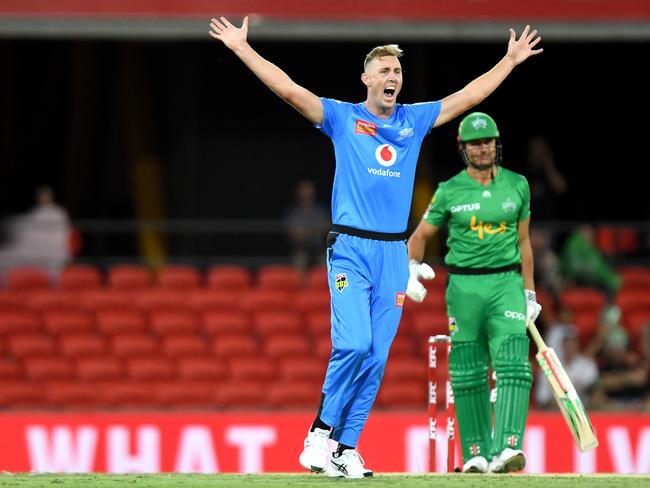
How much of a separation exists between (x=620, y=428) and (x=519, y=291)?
424cm

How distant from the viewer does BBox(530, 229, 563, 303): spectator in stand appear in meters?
14.8

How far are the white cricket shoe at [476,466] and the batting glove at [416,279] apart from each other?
96 centimetres

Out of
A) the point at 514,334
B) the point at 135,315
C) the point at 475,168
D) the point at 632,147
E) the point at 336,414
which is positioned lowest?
the point at 336,414

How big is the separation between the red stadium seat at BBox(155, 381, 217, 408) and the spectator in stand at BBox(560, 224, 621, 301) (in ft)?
13.0

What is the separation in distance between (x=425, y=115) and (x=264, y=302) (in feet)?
24.0

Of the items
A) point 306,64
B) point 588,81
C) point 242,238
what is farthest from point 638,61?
point 242,238

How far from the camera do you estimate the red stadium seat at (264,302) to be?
14.8m

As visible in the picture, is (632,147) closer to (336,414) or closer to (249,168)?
(249,168)

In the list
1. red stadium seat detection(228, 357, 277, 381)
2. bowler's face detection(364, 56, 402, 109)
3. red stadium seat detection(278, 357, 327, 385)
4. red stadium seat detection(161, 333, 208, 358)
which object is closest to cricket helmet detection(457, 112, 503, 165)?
bowler's face detection(364, 56, 402, 109)

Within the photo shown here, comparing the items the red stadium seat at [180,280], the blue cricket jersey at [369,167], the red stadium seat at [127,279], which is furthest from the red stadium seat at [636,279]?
the blue cricket jersey at [369,167]

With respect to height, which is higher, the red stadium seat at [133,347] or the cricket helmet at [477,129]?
the red stadium seat at [133,347]

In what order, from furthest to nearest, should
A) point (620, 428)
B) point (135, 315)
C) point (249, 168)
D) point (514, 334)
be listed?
1. point (249, 168)
2. point (135, 315)
3. point (620, 428)
4. point (514, 334)

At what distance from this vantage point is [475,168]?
28.2 feet

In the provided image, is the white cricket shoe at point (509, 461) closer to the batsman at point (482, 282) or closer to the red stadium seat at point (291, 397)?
the batsman at point (482, 282)
